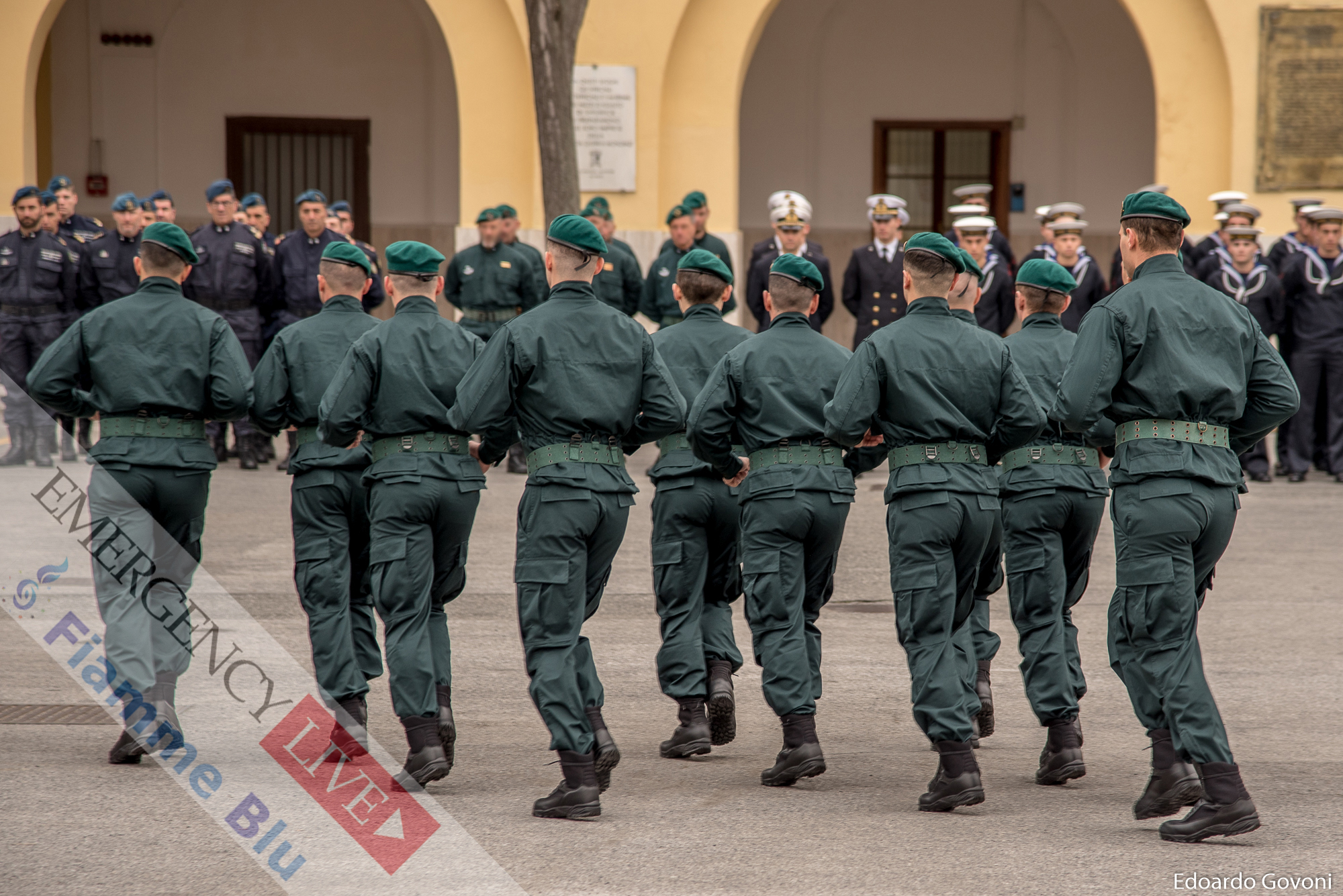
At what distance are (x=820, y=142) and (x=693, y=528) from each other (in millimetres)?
13420

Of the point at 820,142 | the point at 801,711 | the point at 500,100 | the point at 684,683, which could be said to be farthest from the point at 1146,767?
the point at 820,142

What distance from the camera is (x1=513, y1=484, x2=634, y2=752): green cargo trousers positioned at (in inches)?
209

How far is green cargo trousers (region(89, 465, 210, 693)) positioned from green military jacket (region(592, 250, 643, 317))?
289 inches

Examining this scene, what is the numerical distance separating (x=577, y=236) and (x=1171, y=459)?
212 cm

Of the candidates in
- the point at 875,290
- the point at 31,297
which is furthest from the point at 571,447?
the point at 31,297

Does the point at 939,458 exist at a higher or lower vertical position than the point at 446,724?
higher

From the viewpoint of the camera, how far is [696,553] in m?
6.33

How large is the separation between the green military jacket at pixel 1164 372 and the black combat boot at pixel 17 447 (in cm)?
997

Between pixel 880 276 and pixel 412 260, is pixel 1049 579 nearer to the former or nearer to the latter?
pixel 412 260

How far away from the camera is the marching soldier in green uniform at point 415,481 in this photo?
5.61 meters

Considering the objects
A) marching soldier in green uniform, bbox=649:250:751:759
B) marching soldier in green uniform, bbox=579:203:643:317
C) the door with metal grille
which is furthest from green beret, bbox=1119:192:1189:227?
the door with metal grille

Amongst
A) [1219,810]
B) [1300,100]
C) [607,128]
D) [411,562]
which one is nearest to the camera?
[1219,810]

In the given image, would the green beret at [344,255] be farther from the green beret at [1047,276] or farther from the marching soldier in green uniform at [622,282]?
the marching soldier in green uniform at [622,282]

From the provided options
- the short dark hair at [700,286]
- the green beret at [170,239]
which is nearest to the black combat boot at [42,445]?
the green beret at [170,239]
